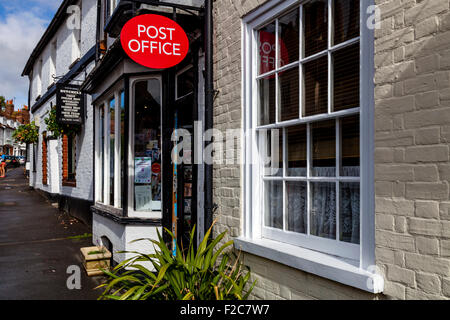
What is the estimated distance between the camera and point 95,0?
385 inches

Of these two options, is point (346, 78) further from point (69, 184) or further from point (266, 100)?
point (69, 184)

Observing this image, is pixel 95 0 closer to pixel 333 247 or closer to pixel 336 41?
pixel 336 41

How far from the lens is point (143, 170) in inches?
234

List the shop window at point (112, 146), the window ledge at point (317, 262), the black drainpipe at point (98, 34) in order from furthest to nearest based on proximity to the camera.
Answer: the black drainpipe at point (98, 34), the shop window at point (112, 146), the window ledge at point (317, 262)

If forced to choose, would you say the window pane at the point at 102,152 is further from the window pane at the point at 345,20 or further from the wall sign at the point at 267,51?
the window pane at the point at 345,20

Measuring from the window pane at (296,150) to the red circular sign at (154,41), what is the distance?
1.86 meters

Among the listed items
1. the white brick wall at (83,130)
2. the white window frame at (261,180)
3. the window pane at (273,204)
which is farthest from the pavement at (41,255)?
the window pane at (273,204)

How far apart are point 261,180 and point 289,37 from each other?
132 centimetres

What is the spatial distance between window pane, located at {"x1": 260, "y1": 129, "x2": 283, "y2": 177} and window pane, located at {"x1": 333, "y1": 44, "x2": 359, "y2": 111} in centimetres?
71

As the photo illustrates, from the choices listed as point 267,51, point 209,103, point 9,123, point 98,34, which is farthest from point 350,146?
point 9,123

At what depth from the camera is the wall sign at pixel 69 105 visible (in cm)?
998

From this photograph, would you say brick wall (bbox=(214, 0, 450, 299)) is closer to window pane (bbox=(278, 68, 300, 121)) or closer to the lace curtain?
the lace curtain
